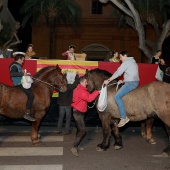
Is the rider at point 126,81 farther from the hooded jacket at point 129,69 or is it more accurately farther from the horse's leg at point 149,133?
the horse's leg at point 149,133

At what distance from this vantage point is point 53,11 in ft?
80.2

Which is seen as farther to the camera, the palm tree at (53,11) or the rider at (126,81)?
the palm tree at (53,11)

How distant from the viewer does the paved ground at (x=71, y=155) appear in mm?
6848

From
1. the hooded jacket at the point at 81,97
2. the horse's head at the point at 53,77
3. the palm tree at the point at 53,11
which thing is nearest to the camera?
the hooded jacket at the point at 81,97

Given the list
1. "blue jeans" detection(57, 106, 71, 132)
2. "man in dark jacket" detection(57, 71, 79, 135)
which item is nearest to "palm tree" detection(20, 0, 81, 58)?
"man in dark jacket" detection(57, 71, 79, 135)

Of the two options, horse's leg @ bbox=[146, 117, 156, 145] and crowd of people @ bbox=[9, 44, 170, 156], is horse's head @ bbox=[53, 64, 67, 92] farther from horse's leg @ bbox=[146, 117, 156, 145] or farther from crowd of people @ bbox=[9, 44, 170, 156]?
horse's leg @ bbox=[146, 117, 156, 145]

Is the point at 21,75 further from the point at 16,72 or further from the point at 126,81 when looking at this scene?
the point at 126,81

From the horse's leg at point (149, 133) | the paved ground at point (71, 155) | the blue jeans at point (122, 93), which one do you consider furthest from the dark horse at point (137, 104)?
the horse's leg at point (149, 133)

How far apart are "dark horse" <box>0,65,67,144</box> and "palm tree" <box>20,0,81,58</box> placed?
15.3 metres

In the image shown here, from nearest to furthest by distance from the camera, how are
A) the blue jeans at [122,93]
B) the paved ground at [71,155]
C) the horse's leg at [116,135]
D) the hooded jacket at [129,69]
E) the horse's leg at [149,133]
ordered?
the paved ground at [71,155] → the blue jeans at [122,93] → the hooded jacket at [129,69] → the horse's leg at [116,135] → the horse's leg at [149,133]

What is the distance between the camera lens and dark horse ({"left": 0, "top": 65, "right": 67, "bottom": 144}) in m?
8.59

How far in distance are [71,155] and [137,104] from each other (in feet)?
6.72

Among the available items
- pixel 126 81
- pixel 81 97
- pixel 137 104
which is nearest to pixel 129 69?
pixel 126 81

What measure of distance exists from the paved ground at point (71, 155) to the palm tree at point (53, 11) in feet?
50.6
